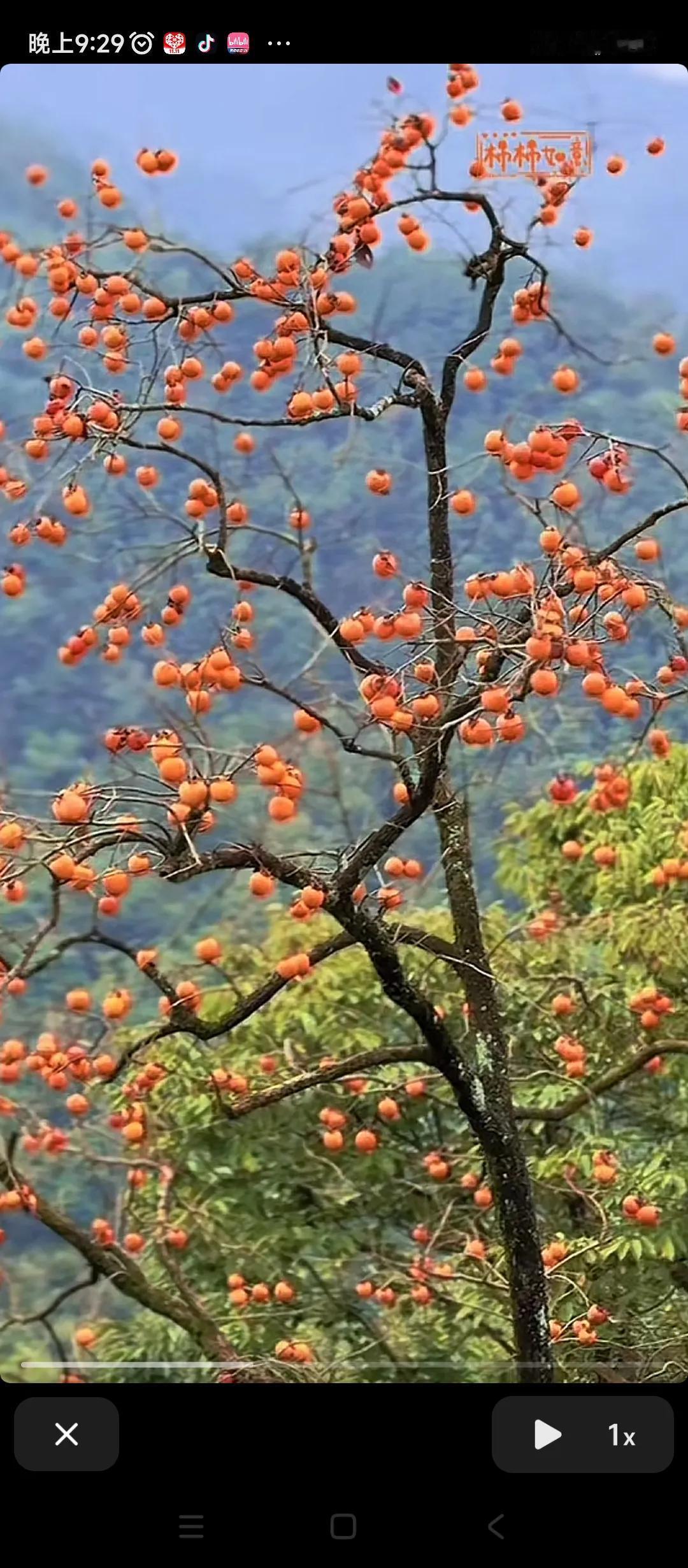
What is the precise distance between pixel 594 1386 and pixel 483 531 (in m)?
0.54

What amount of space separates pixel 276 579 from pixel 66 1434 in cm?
54

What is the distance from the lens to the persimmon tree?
90 centimetres

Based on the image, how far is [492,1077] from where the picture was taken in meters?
1.06

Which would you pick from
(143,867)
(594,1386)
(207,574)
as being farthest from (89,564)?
(594,1386)

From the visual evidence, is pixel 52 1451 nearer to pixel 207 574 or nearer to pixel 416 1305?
pixel 416 1305

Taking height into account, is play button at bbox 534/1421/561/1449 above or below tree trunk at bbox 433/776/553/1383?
below

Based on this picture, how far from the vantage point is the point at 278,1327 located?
1056 millimetres

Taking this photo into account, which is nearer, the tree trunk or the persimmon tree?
the persimmon tree

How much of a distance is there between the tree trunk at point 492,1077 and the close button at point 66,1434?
1.09 ft
